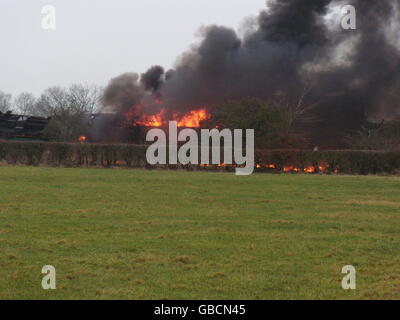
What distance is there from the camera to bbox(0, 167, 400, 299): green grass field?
548 centimetres

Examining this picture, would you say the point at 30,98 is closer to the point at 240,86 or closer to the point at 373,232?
the point at 240,86

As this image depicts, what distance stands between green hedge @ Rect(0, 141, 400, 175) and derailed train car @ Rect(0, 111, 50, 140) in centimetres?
1943

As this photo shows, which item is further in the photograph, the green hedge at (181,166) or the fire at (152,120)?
the fire at (152,120)

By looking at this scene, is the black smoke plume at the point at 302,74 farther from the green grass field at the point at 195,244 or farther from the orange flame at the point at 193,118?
the green grass field at the point at 195,244

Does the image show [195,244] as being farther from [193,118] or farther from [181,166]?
[193,118]

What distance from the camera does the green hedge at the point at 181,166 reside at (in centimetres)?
2534

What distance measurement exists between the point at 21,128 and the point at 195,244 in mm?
41054

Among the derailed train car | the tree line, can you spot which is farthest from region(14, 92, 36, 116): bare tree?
the derailed train car

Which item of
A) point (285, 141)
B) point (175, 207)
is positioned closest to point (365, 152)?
point (285, 141)

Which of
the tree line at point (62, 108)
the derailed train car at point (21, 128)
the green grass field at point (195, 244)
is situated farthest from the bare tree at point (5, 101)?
the green grass field at point (195, 244)

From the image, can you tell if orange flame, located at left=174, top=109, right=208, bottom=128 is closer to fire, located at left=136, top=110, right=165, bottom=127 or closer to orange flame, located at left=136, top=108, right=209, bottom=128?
orange flame, located at left=136, top=108, right=209, bottom=128

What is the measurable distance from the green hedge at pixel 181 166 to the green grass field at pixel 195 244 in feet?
37.0
